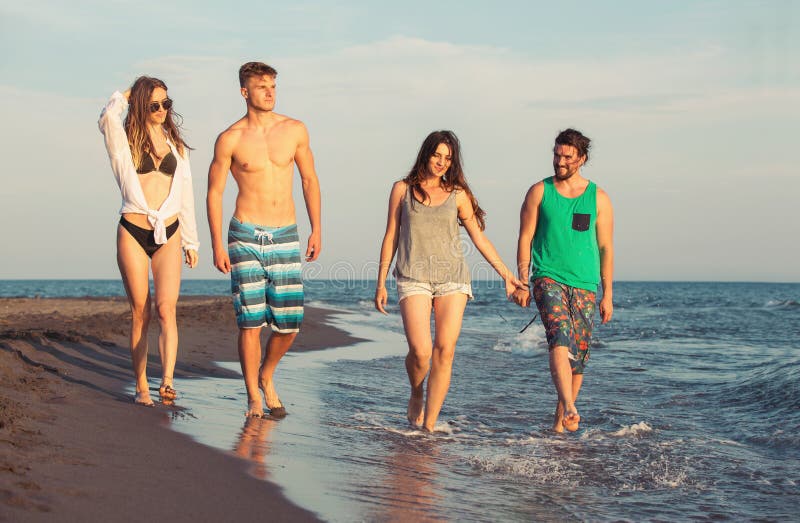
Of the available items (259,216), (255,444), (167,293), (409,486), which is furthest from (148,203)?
(409,486)

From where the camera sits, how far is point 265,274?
5.84 metres

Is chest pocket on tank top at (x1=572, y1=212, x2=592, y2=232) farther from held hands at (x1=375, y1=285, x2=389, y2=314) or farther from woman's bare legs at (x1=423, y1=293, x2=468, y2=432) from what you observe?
held hands at (x1=375, y1=285, x2=389, y2=314)

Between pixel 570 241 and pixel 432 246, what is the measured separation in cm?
90

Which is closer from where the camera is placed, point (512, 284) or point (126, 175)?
point (126, 175)

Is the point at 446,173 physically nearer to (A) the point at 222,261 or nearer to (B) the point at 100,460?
(A) the point at 222,261

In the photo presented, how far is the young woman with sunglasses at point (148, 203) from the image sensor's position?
574 cm

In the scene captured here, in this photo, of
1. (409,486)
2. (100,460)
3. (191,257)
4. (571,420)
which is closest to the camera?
(100,460)

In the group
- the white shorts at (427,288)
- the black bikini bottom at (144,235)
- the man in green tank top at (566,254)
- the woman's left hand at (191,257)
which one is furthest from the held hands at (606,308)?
the black bikini bottom at (144,235)

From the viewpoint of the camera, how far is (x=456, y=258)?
5785 mm

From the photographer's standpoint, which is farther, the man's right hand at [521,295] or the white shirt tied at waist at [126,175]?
the man's right hand at [521,295]

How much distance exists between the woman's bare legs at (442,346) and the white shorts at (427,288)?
3 centimetres

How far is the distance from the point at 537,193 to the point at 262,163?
1.83 metres

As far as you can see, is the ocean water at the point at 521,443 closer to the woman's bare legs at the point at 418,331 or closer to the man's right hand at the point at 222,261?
the woman's bare legs at the point at 418,331

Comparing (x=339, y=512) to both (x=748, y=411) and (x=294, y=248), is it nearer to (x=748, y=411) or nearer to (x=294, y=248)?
(x=294, y=248)
